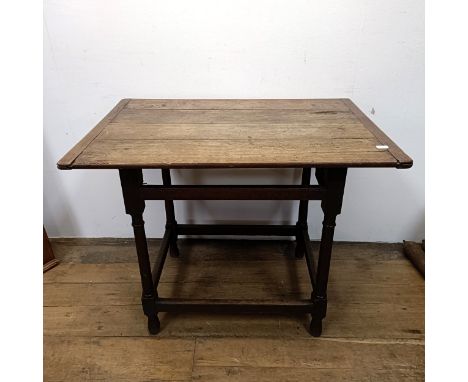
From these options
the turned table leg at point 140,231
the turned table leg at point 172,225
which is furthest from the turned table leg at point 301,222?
the turned table leg at point 140,231

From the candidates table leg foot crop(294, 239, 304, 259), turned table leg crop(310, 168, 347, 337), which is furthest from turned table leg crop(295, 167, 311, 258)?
turned table leg crop(310, 168, 347, 337)

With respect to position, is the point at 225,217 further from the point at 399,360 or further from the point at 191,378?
the point at 399,360

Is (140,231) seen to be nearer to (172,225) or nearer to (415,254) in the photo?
(172,225)

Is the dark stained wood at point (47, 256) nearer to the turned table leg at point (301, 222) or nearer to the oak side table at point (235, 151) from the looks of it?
the oak side table at point (235, 151)

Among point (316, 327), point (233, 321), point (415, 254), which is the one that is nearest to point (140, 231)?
point (233, 321)

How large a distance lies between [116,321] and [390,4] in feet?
6.04

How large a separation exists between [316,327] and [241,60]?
1.22m

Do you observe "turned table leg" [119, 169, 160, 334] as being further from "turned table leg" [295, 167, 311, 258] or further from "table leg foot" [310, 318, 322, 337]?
"turned table leg" [295, 167, 311, 258]

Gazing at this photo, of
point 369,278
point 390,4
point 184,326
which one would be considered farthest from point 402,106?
point 184,326

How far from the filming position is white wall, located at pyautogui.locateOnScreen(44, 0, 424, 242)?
151 cm

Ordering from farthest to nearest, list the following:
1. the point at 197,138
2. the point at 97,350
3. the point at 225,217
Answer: the point at 225,217, the point at 97,350, the point at 197,138

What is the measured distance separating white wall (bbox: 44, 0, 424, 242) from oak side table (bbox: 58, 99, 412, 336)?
129mm

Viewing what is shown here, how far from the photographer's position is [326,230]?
1248mm

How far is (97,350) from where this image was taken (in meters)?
1.42
